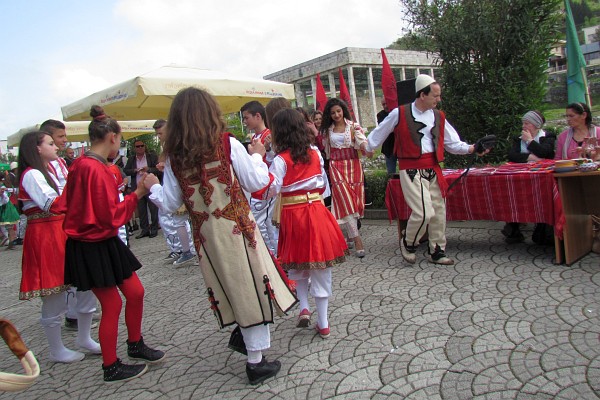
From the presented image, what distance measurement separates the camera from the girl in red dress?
367 cm

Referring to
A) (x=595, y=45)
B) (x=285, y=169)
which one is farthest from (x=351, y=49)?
(x=285, y=169)

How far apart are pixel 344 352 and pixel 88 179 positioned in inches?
82.8

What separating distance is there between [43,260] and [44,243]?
143 mm

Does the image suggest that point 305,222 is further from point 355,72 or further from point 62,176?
point 355,72

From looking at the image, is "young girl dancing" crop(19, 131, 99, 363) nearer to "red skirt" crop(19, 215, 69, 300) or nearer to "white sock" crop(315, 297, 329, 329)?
"red skirt" crop(19, 215, 69, 300)

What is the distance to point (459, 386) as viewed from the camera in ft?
8.36

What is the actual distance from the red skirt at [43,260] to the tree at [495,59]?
588cm

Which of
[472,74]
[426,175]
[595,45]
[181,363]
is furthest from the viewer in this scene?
[595,45]

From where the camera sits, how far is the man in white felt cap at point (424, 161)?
15.9 feet

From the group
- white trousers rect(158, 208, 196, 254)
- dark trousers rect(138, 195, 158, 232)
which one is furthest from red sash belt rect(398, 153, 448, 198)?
dark trousers rect(138, 195, 158, 232)

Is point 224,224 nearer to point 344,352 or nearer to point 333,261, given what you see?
point 333,261

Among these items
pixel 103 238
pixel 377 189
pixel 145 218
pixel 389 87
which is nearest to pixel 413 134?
pixel 103 238

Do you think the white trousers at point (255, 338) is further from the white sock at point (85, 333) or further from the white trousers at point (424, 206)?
the white trousers at point (424, 206)

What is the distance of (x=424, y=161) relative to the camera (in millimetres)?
4891
